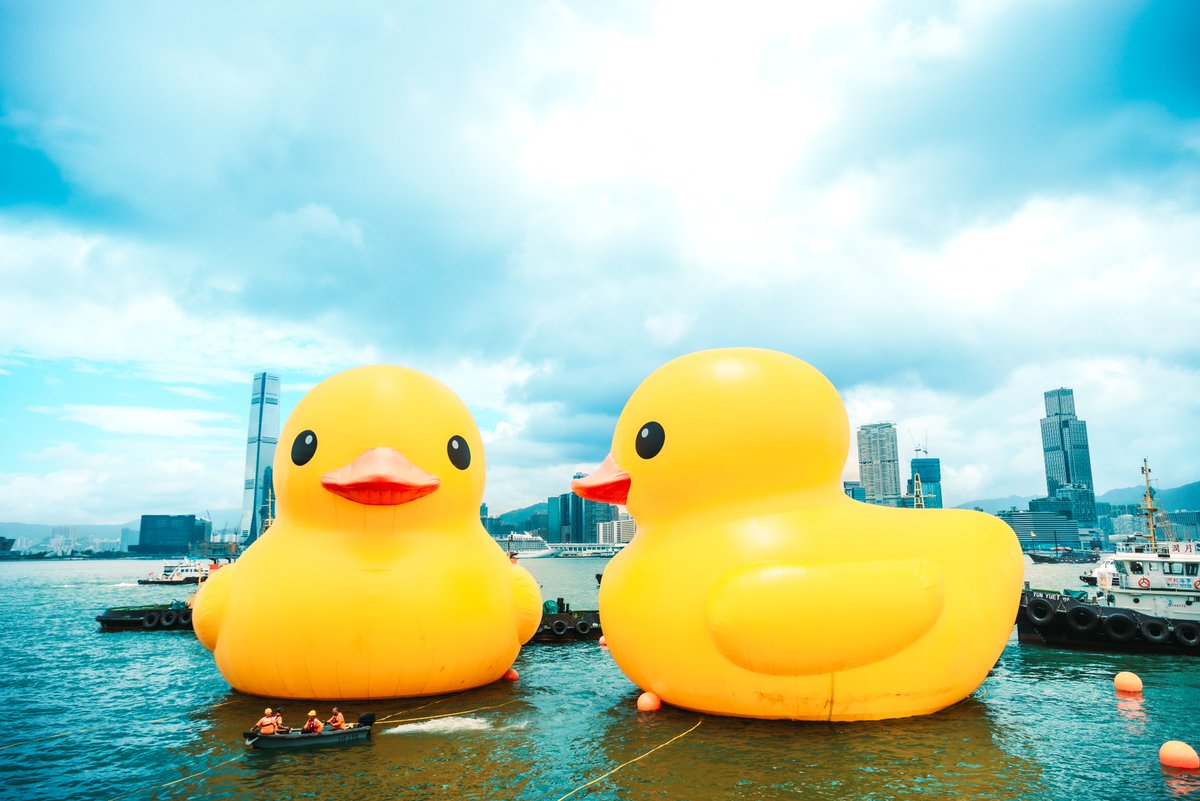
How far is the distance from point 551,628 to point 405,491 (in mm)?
12294

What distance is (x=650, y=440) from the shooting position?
11.0 meters

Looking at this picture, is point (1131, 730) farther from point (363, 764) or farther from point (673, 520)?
point (363, 764)

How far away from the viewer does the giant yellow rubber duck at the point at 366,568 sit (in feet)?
37.1

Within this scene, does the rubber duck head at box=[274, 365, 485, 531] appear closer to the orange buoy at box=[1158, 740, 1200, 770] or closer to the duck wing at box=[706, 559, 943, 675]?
the duck wing at box=[706, 559, 943, 675]

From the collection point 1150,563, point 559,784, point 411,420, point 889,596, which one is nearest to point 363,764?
point 559,784

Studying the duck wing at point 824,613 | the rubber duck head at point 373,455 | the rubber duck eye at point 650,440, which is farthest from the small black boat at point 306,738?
the rubber duck eye at point 650,440

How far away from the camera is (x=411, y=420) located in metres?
12.3

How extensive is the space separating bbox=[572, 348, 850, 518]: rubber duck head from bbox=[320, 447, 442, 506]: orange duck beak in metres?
2.72

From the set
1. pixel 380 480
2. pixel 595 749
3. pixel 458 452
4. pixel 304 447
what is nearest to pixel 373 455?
pixel 380 480

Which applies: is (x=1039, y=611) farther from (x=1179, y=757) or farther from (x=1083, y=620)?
(x=1179, y=757)

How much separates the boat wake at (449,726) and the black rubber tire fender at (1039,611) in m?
16.8

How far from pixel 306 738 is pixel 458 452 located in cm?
484

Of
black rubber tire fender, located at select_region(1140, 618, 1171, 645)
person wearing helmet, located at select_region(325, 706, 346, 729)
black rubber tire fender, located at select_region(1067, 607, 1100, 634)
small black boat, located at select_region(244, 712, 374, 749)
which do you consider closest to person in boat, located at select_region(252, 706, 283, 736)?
small black boat, located at select_region(244, 712, 374, 749)

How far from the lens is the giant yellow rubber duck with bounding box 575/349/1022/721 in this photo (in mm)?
9164
